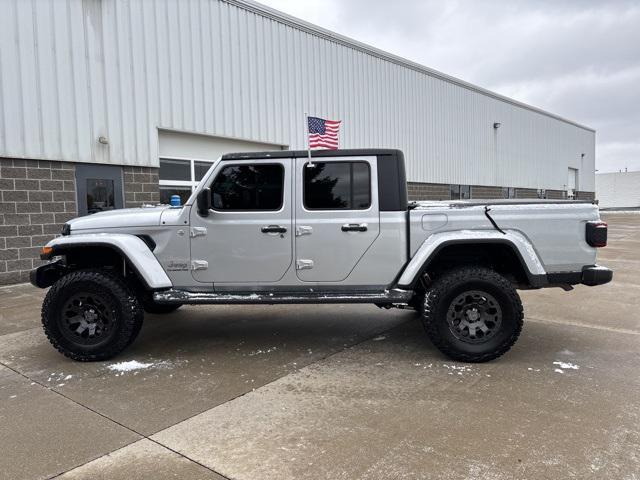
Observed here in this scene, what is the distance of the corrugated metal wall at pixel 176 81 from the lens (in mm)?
8422

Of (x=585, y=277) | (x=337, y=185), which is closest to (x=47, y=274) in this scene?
(x=337, y=185)

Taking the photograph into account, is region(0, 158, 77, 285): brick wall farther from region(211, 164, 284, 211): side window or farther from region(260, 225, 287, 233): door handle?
region(260, 225, 287, 233): door handle

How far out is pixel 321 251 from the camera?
179 inches

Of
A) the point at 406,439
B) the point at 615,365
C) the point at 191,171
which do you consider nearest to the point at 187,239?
the point at 406,439

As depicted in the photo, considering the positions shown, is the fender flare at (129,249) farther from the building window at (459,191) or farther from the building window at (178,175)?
the building window at (459,191)

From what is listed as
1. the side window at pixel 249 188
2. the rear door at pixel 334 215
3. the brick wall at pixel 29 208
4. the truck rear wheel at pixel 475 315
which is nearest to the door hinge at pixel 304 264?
the rear door at pixel 334 215

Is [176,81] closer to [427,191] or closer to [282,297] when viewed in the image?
[282,297]

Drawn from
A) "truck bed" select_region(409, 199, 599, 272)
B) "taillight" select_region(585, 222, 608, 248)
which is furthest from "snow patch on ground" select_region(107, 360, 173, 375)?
"taillight" select_region(585, 222, 608, 248)

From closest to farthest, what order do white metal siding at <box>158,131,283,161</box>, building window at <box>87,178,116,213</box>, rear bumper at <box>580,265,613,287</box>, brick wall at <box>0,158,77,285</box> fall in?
rear bumper at <box>580,265,613,287</box>
brick wall at <box>0,158,77,285</box>
building window at <box>87,178,116,213</box>
white metal siding at <box>158,131,283,161</box>

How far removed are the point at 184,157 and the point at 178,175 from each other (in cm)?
44

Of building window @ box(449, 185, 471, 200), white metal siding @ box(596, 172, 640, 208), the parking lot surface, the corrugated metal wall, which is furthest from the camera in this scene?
white metal siding @ box(596, 172, 640, 208)

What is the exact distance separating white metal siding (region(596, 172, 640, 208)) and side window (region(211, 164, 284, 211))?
55.7 meters

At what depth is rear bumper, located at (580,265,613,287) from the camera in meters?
4.33

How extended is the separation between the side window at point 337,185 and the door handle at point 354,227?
7.2 inches
